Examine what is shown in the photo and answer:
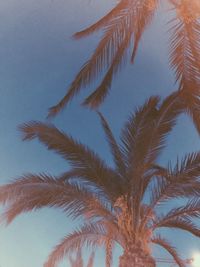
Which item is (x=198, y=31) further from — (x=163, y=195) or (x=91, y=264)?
(x=91, y=264)

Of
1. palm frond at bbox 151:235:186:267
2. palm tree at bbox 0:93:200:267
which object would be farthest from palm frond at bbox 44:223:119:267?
palm frond at bbox 151:235:186:267

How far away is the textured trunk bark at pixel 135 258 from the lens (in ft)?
28.8

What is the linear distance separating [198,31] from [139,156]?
323 cm

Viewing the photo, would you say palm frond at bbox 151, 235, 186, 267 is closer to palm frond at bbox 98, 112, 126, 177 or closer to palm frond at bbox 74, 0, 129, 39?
palm frond at bbox 98, 112, 126, 177

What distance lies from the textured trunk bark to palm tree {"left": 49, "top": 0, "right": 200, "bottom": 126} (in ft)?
9.89

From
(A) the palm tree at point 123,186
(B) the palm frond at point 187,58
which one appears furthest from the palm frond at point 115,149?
(B) the palm frond at point 187,58

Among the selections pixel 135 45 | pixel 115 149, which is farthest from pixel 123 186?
pixel 135 45

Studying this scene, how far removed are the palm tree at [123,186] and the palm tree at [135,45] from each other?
60.5 inches

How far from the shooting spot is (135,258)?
8.79m

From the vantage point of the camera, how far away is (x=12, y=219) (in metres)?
9.50

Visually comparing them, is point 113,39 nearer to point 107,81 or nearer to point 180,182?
point 107,81

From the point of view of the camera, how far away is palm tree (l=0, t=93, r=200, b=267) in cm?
900

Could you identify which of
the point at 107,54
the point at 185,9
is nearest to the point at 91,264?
the point at 107,54

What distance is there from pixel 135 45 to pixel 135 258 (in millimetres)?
4064
